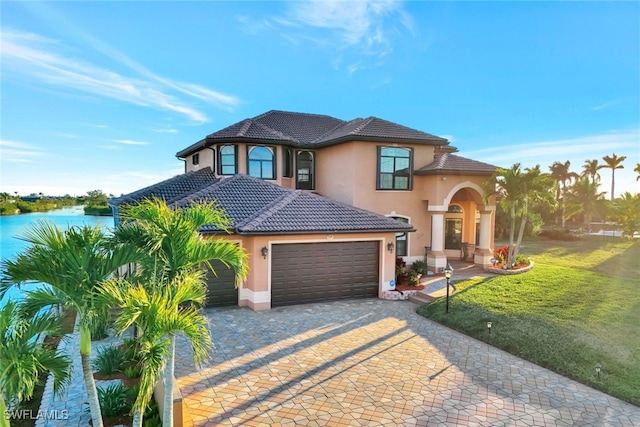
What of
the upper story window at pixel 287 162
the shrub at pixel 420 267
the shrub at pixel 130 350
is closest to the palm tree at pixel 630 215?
the shrub at pixel 420 267

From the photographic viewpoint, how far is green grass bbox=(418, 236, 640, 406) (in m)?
9.04

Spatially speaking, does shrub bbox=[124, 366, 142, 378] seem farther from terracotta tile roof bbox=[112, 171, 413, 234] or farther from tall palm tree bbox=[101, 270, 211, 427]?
terracotta tile roof bbox=[112, 171, 413, 234]

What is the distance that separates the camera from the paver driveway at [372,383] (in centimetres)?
697

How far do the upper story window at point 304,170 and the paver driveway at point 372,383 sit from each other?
1189 cm

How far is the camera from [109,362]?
848 cm

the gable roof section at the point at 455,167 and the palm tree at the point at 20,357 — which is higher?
the gable roof section at the point at 455,167

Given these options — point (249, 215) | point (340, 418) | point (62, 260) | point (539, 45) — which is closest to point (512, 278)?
point (539, 45)

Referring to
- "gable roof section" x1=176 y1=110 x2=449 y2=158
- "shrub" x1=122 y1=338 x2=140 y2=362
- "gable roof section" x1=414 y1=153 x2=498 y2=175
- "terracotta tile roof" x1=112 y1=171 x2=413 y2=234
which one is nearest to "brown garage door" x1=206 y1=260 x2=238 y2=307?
"terracotta tile roof" x1=112 y1=171 x2=413 y2=234

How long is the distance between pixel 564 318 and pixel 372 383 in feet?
25.1

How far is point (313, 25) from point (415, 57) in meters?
6.80

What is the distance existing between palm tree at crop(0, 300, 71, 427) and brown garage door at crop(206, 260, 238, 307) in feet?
29.6

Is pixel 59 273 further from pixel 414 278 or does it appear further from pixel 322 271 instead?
pixel 414 278

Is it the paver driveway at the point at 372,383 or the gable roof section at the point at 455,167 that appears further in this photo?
the gable roof section at the point at 455,167

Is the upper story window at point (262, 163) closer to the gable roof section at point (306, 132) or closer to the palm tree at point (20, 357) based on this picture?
the gable roof section at point (306, 132)
